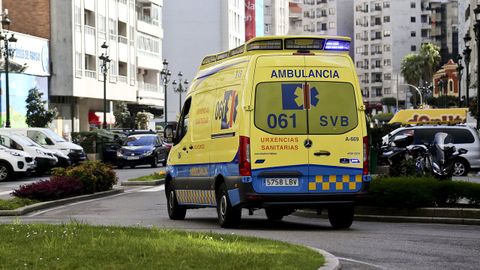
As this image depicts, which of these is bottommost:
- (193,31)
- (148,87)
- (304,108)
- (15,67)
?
(304,108)

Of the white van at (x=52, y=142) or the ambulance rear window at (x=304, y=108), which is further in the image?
the white van at (x=52, y=142)

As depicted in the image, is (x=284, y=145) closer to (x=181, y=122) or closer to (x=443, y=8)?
(x=181, y=122)

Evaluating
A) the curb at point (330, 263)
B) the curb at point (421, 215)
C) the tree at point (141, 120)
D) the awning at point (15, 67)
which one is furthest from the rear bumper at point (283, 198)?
the tree at point (141, 120)

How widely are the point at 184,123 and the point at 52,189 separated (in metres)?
6.74

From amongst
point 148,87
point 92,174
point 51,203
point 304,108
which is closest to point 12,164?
point 92,174

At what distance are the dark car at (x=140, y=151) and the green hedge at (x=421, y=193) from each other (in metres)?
33.2

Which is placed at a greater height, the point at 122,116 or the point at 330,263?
the point at 122,116

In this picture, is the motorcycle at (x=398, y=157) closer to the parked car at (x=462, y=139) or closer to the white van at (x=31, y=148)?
the parked car at (x=462, y=139)

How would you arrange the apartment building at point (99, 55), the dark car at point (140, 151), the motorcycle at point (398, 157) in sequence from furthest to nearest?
the apartment building at point (99, 55), the dark car at point (140, 151), the motorcycle at point (398, 157)

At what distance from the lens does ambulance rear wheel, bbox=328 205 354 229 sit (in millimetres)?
17516

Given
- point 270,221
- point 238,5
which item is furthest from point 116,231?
point 238,5

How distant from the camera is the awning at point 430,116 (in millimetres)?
61891

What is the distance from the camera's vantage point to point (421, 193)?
63.2ft

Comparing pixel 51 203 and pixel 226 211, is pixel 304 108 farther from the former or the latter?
pixel 51 203
